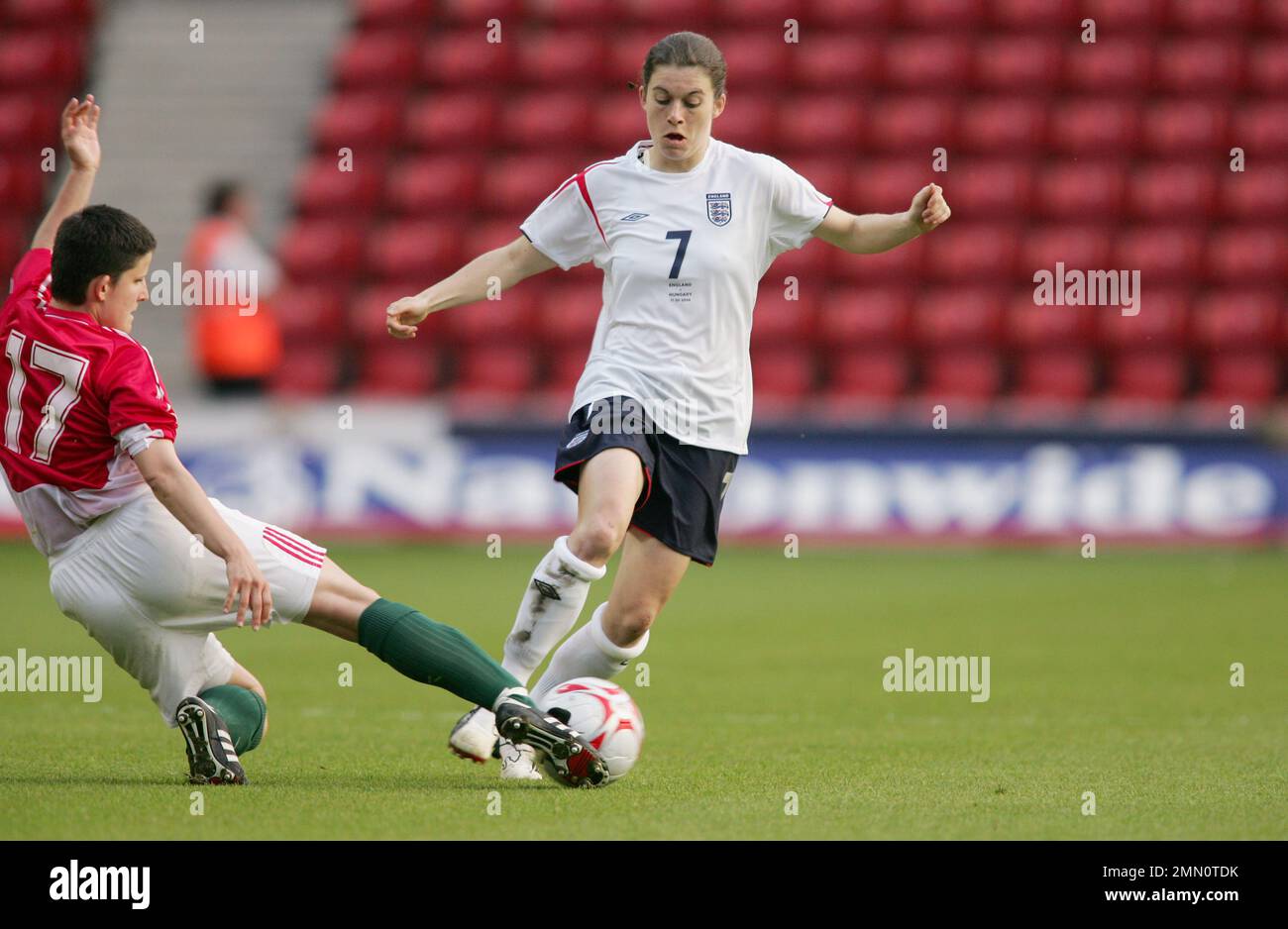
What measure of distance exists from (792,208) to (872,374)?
9689 mm

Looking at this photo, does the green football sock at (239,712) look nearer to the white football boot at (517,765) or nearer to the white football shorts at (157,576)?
the white football shorts at (157,576)

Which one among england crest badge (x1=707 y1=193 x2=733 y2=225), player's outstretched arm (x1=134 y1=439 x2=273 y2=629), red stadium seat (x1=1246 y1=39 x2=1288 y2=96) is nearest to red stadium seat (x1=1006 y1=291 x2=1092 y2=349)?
red stadium seat (x1=1246 y1=39 x2=1288 y2=96)

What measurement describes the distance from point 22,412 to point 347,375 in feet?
37.3

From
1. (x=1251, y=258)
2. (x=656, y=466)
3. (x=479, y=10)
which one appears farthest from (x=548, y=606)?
(x=479, y=10)

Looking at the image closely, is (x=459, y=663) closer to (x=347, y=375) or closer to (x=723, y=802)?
(x=723, y=802)

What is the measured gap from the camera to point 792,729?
627 centimetres

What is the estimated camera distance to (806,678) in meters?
7.62

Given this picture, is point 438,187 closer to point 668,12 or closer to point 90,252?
point 668,12

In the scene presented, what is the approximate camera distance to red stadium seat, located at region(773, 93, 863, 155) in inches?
656

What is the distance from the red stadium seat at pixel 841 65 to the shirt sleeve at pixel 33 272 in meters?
12.9

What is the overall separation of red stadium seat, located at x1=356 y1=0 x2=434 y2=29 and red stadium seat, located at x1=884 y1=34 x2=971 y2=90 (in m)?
4.85

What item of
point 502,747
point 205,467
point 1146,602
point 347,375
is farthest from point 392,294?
point 502,747

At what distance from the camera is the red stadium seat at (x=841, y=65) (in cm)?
1720

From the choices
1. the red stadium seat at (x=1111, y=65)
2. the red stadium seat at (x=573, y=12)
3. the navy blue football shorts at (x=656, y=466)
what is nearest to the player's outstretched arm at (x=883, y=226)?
the navy blue football shorts at (x=656, y=466)
